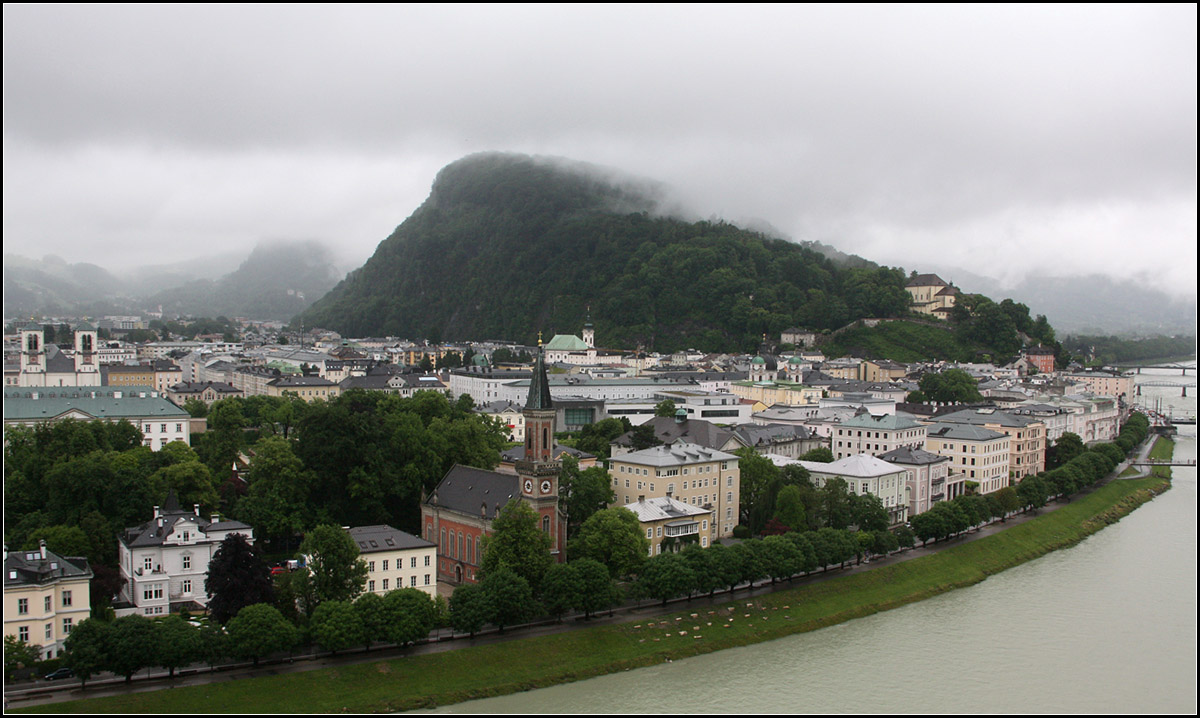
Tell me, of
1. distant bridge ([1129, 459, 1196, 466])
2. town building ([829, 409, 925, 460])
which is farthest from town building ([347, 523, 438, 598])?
distant bridge ([1129, 459, 1196, 466])

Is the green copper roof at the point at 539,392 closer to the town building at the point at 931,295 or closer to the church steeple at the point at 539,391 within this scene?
the church steeple at the point at 539,391

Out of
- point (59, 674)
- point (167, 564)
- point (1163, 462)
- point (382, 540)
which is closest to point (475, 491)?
point (382, 540)

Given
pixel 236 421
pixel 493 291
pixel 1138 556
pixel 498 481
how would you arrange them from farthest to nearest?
pixel 493 291
pixel 236 421
pixel 1138 556
pixel 498 481

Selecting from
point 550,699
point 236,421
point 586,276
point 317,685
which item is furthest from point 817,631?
point 586,276

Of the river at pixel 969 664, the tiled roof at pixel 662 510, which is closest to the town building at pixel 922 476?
the river at pixel 969 664

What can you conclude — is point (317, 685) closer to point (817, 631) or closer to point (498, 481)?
point (498, 481)

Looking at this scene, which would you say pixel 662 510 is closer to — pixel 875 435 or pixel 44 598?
pixel 44 598
